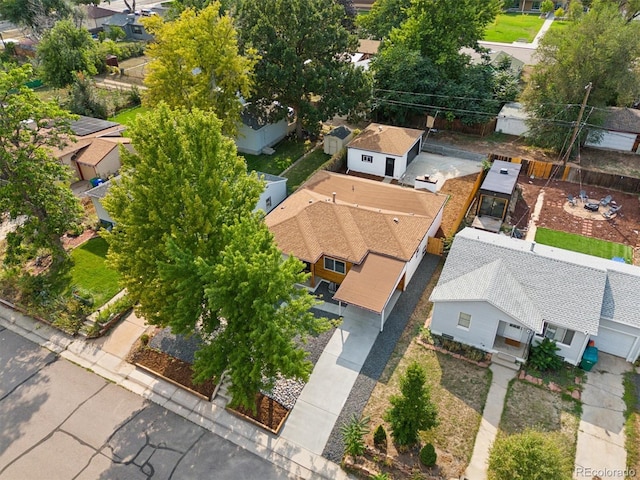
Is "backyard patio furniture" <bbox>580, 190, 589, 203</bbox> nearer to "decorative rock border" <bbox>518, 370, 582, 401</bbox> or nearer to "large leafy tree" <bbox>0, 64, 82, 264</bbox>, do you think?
"decorative rock border" <bbox>518, 370, 582, 401</bbox>

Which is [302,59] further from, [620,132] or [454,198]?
[620,132]

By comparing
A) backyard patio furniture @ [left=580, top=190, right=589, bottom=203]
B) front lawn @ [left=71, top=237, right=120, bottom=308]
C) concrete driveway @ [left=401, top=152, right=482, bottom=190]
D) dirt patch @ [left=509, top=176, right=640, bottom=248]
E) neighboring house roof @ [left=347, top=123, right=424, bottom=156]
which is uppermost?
neighboring house roof @ [left=347, top=123, right=424, bottom=156]

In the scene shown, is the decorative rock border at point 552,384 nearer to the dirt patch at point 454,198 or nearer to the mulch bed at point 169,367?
the dirt patch at point 454,198

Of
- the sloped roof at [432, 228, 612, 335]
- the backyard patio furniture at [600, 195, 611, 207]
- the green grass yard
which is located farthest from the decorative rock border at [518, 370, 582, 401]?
the green grass yard

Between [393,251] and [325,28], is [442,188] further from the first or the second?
[325,28]

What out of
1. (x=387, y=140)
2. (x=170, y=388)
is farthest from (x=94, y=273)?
(x=387, y=140)

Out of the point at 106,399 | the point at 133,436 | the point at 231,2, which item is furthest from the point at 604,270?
the point at 231,2
